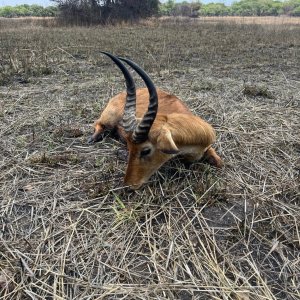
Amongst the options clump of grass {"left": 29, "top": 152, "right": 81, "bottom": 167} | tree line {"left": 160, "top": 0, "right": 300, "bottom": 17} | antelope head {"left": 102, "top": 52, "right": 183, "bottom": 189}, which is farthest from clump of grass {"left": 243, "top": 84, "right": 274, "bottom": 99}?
tree line {"left": 160, "top": 0, "right": 300, "bottom": 17}

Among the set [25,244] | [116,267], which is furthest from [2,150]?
[116,267]

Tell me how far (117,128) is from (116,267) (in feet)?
8.70

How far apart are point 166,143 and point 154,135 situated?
193 millimetres

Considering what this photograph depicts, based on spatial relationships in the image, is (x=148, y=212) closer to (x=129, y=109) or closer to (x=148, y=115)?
(x=148, y=115)

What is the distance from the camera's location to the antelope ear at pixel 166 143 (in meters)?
3.72

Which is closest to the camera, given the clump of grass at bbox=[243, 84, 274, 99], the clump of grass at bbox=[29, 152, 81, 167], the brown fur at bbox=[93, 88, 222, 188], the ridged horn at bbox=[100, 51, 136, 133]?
the brown fur at bbox=[93, 88, 222, 188]

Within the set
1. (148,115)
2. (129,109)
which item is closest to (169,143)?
(148,115)

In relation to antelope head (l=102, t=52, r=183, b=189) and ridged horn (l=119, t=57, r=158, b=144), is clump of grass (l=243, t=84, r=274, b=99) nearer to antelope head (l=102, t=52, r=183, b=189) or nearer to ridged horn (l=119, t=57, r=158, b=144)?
antelope head (l=102, t=52, r=183, b=189)

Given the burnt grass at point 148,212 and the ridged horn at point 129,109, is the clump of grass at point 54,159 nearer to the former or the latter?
the burnt grass at point 148,212

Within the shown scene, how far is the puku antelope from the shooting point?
12.4ft

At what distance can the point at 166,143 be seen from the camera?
3.75 metres

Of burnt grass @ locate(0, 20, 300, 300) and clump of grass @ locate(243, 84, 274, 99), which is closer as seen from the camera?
burnt grass @ locate(0, 20, 300, 300)

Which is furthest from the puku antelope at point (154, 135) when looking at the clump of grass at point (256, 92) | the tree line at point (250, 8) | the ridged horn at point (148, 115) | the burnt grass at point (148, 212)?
the tree line at point (250, 8)

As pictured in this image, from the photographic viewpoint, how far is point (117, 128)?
18.0 feet
